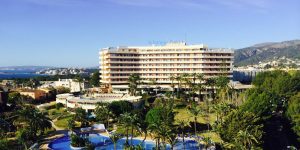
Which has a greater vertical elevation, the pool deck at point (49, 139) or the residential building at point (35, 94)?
the residential building at point (35, 94)

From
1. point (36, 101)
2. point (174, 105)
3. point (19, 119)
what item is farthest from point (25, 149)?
point (36, 101)

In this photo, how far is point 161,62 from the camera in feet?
468

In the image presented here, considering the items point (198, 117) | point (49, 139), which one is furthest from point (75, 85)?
point (49, 139)

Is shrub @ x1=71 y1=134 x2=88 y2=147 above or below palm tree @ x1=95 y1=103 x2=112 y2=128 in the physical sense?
below

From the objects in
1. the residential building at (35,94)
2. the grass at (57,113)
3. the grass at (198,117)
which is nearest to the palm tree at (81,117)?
the grass at (57,113)

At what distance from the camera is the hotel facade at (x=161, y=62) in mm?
137000

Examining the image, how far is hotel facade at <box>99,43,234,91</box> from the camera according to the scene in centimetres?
13700

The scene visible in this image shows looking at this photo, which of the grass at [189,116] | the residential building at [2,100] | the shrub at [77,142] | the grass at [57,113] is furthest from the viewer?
the grass at [57,113]

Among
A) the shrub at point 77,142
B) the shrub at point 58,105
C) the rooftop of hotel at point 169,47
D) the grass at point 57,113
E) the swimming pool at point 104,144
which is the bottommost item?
the swimming pool at point 104,144

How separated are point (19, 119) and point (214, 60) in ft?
265

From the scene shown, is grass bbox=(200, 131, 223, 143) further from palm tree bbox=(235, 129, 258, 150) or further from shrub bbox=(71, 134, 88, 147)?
shrub bbox=(71, 134, 88, 147)

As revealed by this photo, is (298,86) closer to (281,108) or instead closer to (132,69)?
(281,108)

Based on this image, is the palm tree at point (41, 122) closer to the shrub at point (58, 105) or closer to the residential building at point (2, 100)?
the residential building at point (2, 100)

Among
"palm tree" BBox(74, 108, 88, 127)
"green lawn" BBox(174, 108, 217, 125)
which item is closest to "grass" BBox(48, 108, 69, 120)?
"palm tree" BBox(74, 108, 88, 127)
